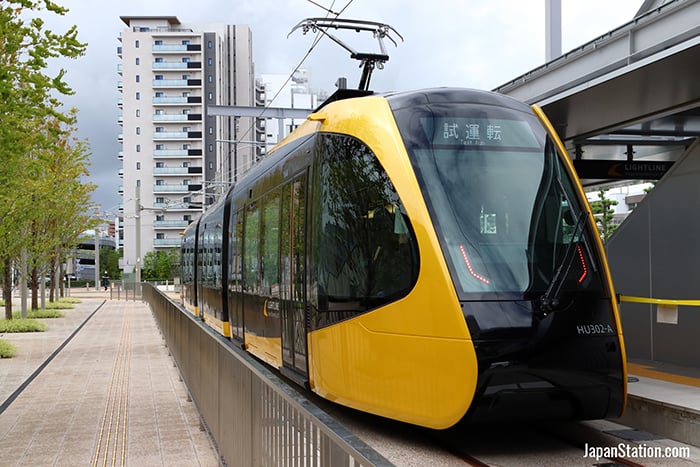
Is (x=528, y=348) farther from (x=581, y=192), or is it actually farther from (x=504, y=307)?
(x=581, y=192)

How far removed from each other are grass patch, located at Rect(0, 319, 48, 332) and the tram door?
1766 centimetres

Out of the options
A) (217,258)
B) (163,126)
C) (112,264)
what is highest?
(163,126)

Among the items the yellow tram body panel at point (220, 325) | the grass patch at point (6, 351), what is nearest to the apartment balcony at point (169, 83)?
the yellow tram body panel at point (220, 325)

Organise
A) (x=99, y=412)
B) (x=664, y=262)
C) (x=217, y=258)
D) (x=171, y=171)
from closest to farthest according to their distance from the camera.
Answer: (x=99, y=412)
(x=664, y=262)
(x=217, y=258)
(x=171, y=171)

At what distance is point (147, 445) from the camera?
27.7ft

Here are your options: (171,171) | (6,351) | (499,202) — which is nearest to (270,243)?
(499,202)

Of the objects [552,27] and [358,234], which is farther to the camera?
[552,27]

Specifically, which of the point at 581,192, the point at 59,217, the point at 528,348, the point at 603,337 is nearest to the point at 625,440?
the point at 603,337

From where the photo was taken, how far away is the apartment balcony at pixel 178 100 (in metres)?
106

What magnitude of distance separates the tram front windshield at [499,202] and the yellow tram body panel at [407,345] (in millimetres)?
152

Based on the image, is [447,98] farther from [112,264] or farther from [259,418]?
[112,264]

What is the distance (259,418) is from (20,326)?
2284 cm

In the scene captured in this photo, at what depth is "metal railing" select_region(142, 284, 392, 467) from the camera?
10.9 ft

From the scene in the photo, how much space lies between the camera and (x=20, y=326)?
84.0 ft
